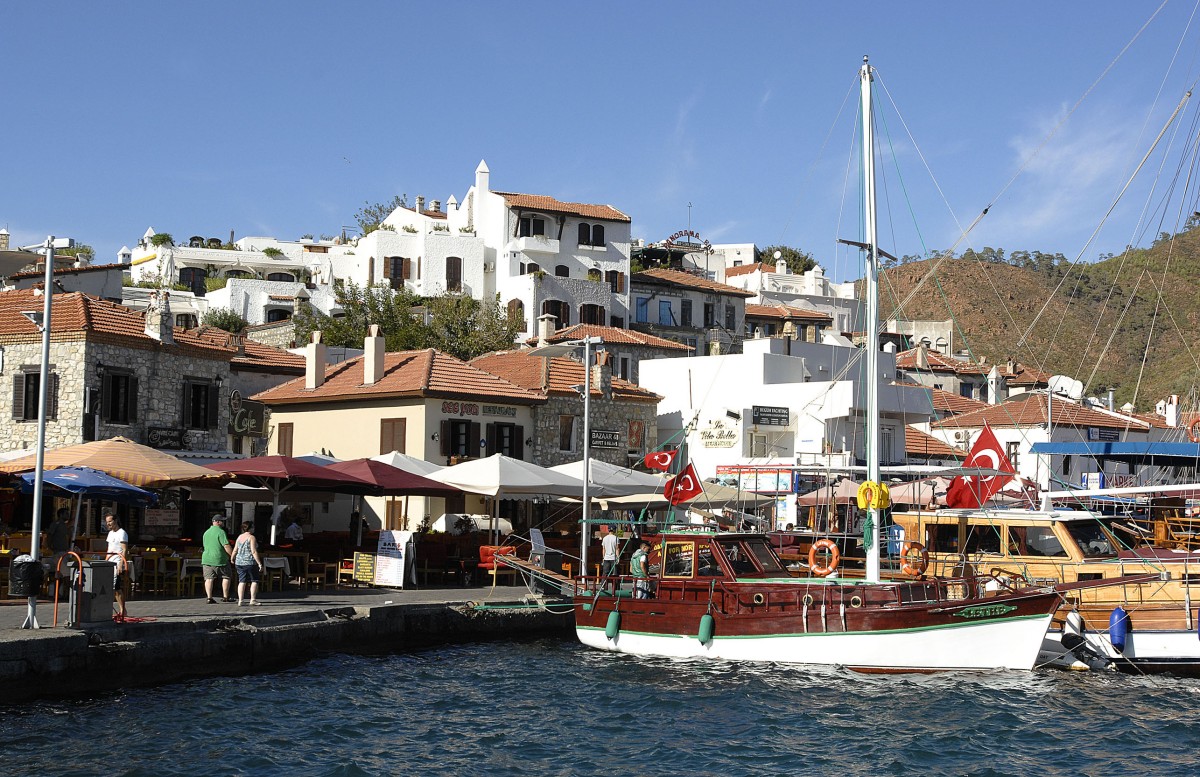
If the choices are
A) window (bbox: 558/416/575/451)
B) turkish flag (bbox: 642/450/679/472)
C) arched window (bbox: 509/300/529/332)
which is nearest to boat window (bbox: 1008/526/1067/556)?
turkish flag (bbox: 642/450/679/472)

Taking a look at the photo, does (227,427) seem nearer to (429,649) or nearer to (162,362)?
(162,362)

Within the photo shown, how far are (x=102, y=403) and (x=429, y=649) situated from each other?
51.1ft

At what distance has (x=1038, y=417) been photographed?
187 feet

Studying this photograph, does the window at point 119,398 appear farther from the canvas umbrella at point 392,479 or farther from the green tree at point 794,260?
the green tree at point 794,260

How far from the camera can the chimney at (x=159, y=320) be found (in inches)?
1485

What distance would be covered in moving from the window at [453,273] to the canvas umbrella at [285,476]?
48.3 m

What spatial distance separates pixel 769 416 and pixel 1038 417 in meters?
14.8

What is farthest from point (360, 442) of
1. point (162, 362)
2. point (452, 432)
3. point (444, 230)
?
point (444, 230)

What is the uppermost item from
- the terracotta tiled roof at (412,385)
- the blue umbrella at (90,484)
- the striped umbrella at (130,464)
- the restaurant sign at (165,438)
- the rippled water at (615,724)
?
the terracotta tiled roof at (412,385)

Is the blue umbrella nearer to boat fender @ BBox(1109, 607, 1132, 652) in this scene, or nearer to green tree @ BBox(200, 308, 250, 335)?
boat fender @ BBox(1109, 607, 1132, 652)

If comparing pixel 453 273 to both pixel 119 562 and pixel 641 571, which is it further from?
pixel 119 562

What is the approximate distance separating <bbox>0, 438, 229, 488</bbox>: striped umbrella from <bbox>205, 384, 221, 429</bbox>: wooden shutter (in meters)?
12.1

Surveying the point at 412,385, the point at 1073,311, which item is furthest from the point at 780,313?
the point at 1073,311

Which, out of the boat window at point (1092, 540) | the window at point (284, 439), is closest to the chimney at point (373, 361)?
the window at point (284, 439)
